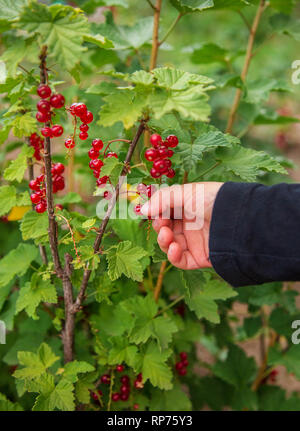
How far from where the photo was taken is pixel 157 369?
100 centimetres

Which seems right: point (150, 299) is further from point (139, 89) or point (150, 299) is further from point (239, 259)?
point (139, 89)

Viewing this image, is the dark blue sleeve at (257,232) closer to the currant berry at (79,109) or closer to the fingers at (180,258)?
the fingers at (180,258)

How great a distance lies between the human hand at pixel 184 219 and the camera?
81 cm

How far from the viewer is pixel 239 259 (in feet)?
2.59

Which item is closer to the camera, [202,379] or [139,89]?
[139,89]

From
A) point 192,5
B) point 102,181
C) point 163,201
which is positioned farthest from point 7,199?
point 192,5

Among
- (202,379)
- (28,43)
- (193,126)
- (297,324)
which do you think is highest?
(28,43)

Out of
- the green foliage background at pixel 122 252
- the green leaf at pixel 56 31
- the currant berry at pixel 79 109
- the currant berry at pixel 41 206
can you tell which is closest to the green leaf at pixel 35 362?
the green foliage background at pixel 122 252

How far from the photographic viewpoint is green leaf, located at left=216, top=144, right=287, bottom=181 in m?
0.83

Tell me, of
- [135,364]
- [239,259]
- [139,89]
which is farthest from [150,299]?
[139,89]

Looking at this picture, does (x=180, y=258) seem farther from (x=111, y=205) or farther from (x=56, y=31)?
(x=56, y=31)

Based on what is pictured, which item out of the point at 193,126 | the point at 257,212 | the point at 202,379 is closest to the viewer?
the point at 257,212

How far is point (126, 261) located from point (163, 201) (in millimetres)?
143

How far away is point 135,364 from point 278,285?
22.9 inches
